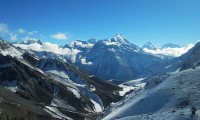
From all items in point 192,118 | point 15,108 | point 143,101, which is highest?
point 15,108

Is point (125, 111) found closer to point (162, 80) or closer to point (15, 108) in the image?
point (162, 80)

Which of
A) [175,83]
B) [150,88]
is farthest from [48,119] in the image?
[175,83]

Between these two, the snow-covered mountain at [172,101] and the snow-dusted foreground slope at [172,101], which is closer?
the snow-covered mountain at [172,101]

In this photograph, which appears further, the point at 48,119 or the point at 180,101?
the point at 48,119

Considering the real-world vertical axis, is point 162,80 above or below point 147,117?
above

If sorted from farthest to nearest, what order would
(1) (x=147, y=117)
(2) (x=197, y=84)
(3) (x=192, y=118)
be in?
(2) (x=197, y=84) → (1) (x=147, y=117) → (3) (x=192, y=118)

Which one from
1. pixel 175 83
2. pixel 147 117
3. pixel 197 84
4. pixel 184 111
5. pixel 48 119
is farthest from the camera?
pixel 48 119

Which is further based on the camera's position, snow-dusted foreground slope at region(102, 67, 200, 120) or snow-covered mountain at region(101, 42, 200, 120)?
snow-dusted foreground slope at region(102, 67, 200, 120)
